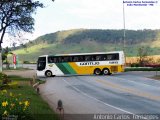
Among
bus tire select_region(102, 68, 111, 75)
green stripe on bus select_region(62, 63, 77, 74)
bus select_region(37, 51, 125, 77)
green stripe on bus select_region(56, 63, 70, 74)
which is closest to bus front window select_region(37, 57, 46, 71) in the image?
bus select_region(37, 51, 125, 77)

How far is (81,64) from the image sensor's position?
60.1 m

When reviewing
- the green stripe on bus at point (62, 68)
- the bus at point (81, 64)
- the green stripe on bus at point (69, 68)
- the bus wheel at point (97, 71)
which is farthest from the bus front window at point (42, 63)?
the bus wheel at point (97, 71)

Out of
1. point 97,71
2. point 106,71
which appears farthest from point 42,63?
point 106,71

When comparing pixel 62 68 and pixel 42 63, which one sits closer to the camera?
pixel 62 68

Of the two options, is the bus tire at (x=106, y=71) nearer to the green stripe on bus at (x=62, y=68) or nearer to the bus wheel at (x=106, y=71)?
the bus wheel at (x=106, y=71)

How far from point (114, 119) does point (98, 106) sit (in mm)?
5809

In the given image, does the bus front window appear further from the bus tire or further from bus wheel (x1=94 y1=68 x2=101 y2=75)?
the bus tire

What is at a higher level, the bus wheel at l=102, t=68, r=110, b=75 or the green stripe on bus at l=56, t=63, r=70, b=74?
the green stripe on bus at l=56, t=63, r=70, b=74

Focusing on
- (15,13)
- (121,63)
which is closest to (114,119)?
(15,13)

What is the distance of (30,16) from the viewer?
171 feet

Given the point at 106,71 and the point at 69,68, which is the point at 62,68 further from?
the point at 106,71

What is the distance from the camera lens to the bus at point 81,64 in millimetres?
59694

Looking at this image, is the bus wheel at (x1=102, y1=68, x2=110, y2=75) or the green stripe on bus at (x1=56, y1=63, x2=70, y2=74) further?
the bus wheel at (x1=102, y1=68, x2=110, y2=75)

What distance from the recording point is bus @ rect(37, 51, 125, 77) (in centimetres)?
5969
